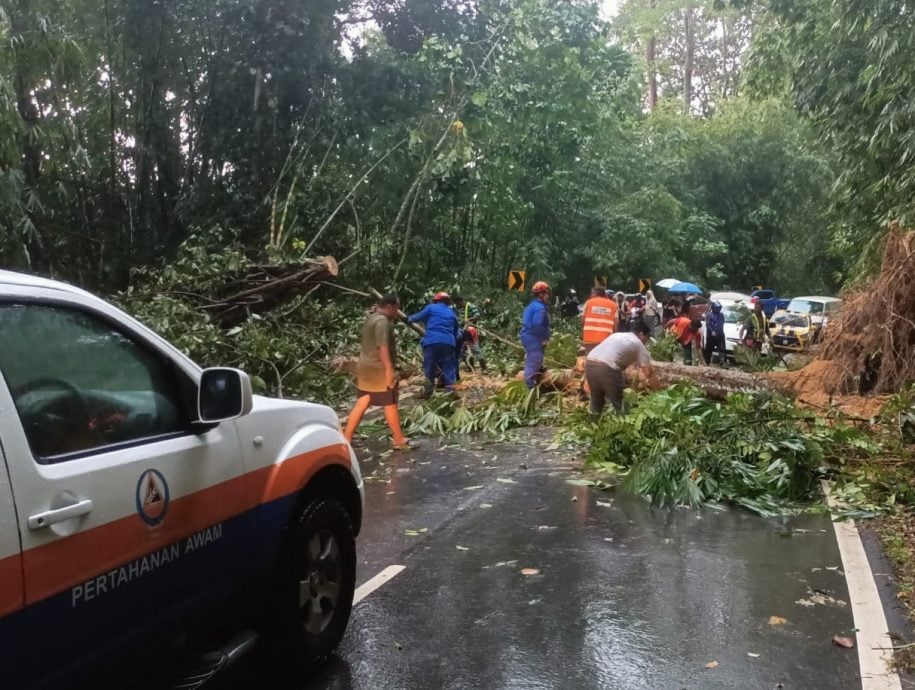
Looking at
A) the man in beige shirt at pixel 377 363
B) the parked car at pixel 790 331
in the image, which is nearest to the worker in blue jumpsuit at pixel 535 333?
the man in beige shirt at pixel 377 363

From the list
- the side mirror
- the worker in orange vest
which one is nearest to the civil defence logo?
the side mirror

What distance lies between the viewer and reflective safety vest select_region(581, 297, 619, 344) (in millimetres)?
12336

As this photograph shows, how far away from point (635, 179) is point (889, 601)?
27650 mm

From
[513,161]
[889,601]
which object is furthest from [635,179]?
[889,601]

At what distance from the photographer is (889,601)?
4.87m

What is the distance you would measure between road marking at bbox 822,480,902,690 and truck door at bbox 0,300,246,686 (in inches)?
118

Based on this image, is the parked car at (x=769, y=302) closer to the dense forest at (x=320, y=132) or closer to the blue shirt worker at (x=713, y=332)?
the dense forest at (x=320, y=132)

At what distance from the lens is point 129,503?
8.84 feet

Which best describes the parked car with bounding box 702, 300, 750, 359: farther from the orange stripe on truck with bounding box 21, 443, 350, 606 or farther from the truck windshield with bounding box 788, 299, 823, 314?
the orange stripe on truck with bounding box 21, 443, 350, 606

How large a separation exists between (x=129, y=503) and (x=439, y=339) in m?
9.51

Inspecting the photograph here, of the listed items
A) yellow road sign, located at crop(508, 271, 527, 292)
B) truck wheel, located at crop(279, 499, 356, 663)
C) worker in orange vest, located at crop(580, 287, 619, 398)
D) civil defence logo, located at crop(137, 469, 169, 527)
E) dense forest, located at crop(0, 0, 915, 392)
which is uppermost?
dense forest, located at crop(0, 0, 915, 392)

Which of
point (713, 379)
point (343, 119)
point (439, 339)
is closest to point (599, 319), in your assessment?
point (713, 379)

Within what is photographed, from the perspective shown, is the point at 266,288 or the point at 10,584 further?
the point at 266,288

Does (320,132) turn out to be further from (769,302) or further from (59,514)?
(769,302)
